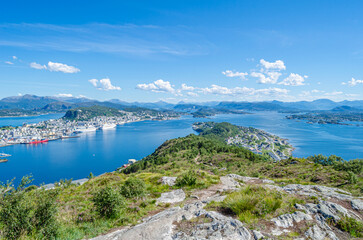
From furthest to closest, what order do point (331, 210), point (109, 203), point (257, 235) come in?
1. point (109, 203)
2. point (331, 210)
3. point (257, 235)

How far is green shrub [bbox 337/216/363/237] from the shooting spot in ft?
15.9

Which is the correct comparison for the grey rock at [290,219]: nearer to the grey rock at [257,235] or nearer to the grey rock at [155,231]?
the grey rock at [257,235]

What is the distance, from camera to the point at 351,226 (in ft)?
16.4

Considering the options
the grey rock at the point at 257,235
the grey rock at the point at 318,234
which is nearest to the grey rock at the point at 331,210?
the grey rock at the point at 318,234

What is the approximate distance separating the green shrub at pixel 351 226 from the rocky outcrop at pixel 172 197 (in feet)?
19.0

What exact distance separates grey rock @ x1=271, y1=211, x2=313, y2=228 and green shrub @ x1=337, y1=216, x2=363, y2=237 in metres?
0.71

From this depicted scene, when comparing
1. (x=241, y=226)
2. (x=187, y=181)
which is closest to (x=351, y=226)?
(x=241, y=226)

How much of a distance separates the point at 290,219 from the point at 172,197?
17.3ft

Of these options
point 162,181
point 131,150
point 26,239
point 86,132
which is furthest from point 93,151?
point 26,239

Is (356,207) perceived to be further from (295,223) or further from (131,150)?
(131,150)

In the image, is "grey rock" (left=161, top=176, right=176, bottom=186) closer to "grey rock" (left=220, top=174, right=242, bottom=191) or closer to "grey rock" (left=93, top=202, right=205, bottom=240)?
"grey rock" (left=220, top=174, right=242, bottom=191)

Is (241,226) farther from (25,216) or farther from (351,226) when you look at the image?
(25,216)

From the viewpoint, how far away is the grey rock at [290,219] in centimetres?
517

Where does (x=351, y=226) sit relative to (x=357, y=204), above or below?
above
